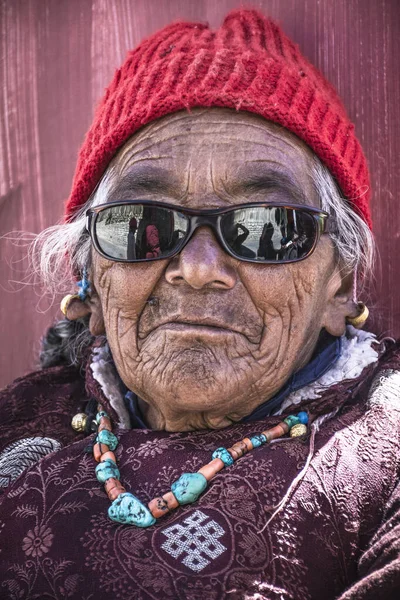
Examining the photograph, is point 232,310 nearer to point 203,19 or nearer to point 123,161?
point 123,161

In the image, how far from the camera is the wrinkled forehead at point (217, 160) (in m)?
2.20

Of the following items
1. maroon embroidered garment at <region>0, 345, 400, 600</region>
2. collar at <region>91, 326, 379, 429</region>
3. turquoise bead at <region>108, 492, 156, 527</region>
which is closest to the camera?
maroon embroidered garment at <region>0, 345, 400, 600</region>

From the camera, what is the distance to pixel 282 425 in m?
2.20

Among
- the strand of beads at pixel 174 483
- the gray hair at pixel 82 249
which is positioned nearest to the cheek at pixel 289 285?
the gray hair at pixel 82 249

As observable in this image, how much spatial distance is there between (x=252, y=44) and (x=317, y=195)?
1.98 feet

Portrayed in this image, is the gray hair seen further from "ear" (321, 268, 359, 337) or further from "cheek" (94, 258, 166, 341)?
"cheek" (94, 258, 166, 341)

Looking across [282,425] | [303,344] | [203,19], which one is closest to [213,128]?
[303,344]

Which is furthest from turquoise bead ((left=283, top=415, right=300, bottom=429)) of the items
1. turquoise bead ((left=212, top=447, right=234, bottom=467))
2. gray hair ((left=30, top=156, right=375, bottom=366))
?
gray hair ((left=30, top=156, right=375, bottom=366))

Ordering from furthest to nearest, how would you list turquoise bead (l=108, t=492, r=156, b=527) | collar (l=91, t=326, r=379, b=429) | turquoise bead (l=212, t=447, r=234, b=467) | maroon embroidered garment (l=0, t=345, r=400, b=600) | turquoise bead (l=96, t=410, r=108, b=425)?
turquoise bead (l=96, t=410, r=108, b=425) < collar (l=91, t=326, r=379, b=429) < turquoise bead (l=212, t=447, r=234, b=467) < turquoise bead (l=108, t=492, r=156, b=527) < maroon embroidered garment (l=0, t=345, r=400, b=600)

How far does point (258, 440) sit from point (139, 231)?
768mm

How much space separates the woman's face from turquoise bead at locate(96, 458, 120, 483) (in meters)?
0.25

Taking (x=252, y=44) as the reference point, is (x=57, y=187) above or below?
below

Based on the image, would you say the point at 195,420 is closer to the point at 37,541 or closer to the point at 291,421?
the point at 291,421

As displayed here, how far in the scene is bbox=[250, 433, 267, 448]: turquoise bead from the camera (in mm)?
2127
